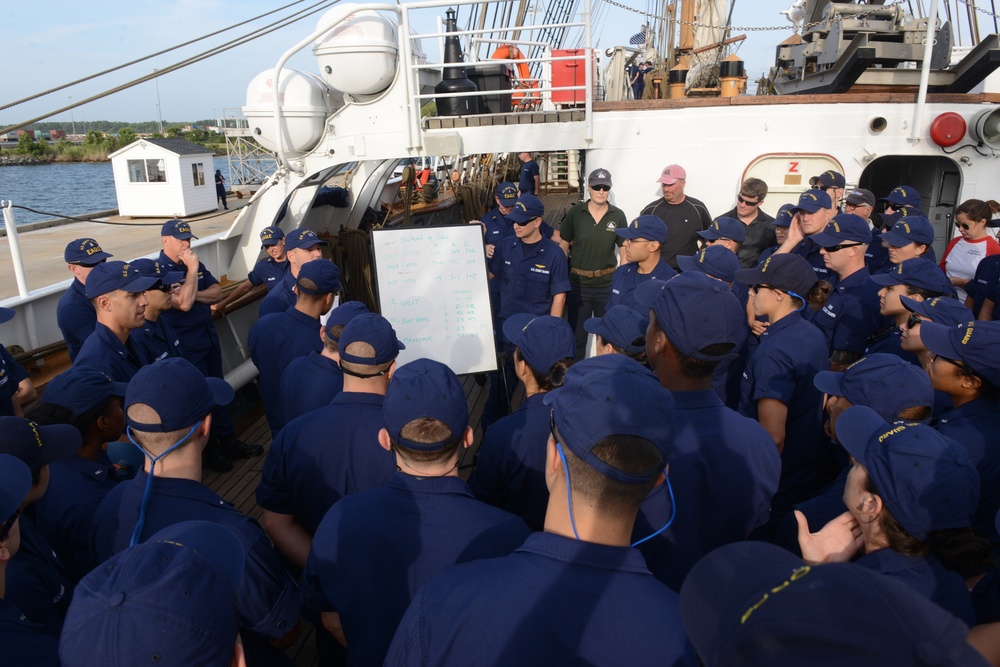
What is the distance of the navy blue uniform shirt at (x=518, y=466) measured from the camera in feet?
7.68

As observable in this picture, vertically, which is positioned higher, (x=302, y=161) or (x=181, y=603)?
(x=302, y=161)

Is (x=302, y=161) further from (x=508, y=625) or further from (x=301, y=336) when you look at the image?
(x=508, y=625)

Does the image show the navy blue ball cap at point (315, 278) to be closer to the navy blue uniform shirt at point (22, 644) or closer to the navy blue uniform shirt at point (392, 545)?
the navy blue uniform shirt at point (392, 545)

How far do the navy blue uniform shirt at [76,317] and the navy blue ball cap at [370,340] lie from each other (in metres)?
2.40

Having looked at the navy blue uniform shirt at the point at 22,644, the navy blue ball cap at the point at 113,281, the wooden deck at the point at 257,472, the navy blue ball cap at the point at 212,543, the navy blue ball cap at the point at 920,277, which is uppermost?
the navy blue ball cap at the point at 113,281

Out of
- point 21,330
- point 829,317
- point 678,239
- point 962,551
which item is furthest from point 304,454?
point 678,239

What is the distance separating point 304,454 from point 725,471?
1412mm

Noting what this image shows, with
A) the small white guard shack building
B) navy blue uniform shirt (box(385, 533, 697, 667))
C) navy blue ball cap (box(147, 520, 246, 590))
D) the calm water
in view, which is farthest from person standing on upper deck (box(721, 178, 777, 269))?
the calm water

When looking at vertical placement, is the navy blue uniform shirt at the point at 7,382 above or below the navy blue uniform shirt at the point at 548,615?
below

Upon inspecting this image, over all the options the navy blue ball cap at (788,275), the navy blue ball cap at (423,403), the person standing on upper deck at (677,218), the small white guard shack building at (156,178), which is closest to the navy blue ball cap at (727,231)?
the person standing on upper deck at (677,218)

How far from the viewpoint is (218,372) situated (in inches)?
199

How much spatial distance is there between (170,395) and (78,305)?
2614 millimetres

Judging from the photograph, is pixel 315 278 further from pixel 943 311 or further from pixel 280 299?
pixel 943 311

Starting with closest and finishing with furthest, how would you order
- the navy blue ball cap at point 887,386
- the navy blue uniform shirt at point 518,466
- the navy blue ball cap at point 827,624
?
the navy blue ball cap at point 827,624 < the navy blue ball cap at point 887,386 < the navy blue uniform shirt at point 518,466
